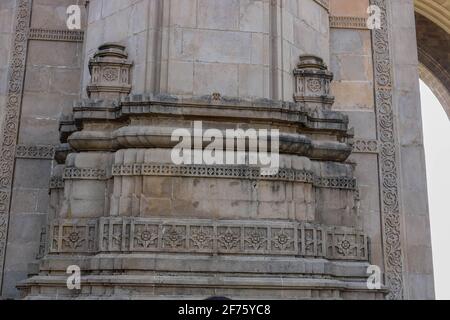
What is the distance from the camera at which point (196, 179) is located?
8438 millimetres

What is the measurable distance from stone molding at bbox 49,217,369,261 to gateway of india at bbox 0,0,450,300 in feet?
0.06

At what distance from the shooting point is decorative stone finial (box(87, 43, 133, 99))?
9.26 meters

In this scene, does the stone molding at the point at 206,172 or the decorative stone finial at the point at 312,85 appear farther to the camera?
the decorative stone finial at the point at 312,85

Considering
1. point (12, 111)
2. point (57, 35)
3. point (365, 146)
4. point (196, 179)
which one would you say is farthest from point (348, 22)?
point (12, 111)

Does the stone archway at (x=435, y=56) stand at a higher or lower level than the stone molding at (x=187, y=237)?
higher

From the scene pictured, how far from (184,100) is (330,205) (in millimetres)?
2642

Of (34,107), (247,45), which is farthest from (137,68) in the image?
(34,107)

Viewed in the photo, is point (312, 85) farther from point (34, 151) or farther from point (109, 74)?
point (34, 151)

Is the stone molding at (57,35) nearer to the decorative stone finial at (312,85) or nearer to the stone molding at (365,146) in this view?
the decorative stone finial at (312,85)

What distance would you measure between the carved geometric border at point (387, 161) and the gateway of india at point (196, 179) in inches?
1.7

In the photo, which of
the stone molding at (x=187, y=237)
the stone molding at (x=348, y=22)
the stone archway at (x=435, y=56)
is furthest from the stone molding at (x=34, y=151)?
the stone archway at (x=435, y=56)

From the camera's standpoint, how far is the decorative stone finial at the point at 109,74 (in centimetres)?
926

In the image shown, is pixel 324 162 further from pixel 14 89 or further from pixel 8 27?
pixel 8 27

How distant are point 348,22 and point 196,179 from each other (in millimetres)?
6881
